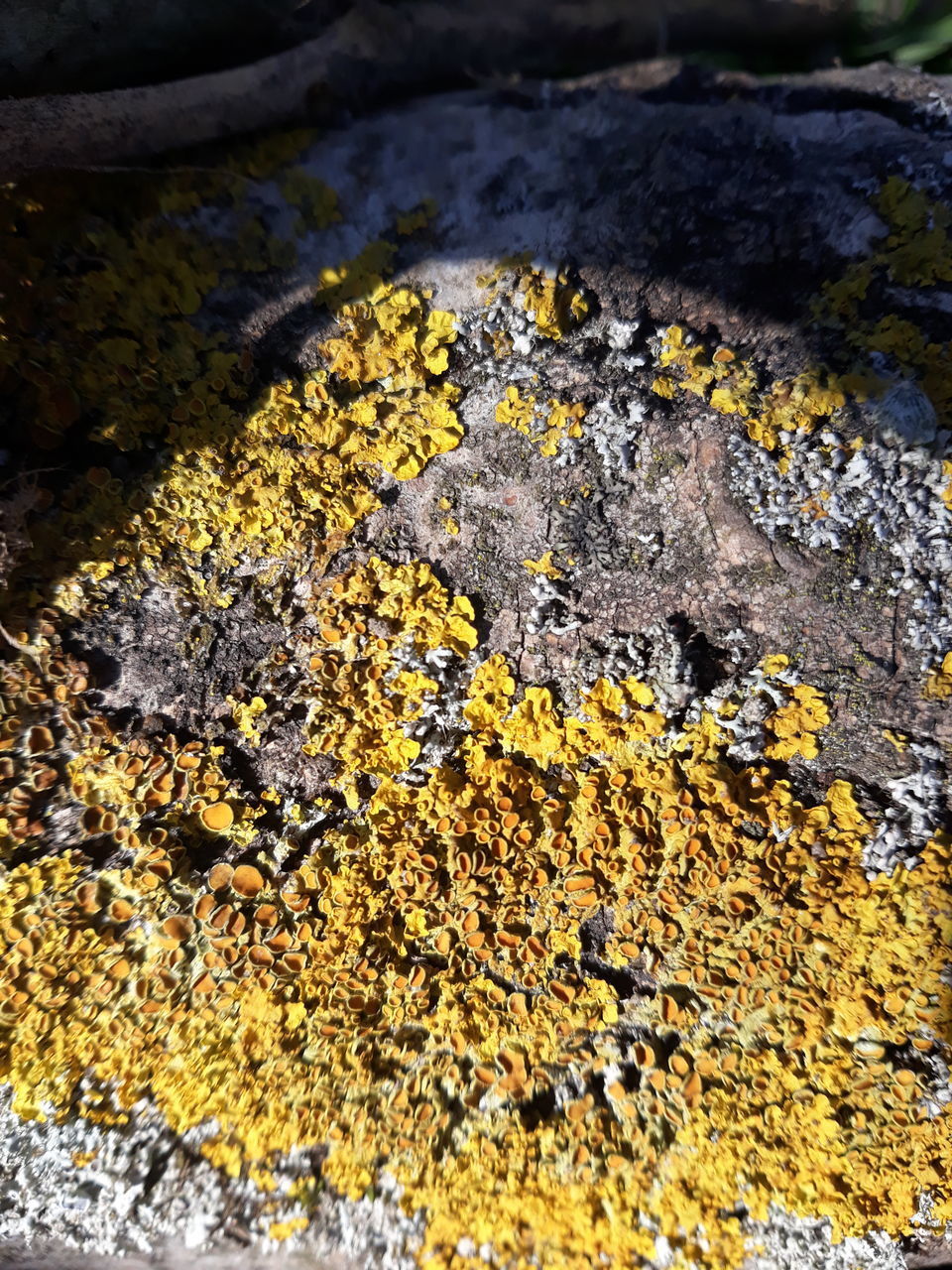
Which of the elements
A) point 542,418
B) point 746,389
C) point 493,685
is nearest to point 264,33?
point 542,418

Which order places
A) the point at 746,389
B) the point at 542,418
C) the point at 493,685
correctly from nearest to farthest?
the point at 746,389
the point at 542,418
the point at 493,685

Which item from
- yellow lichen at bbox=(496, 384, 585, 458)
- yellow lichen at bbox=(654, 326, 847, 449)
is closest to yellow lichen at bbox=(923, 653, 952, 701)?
yellow lichen at bbox=(654, 326, 847, 449)

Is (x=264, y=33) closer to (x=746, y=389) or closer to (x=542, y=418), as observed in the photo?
(x=542, y=418)

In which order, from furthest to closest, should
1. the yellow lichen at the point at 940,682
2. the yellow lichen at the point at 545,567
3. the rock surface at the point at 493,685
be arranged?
the yellow lichen at the point at 545,567 < the yellow lichen at the point at 940,682 < the rock surface at the point at 493,685

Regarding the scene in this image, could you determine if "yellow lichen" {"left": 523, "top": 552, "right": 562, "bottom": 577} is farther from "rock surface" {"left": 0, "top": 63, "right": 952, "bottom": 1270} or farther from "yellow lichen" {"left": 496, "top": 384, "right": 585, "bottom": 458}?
"yellow lichen" {"left": 496, "top": 384, "right": 585, "bottom": 458}

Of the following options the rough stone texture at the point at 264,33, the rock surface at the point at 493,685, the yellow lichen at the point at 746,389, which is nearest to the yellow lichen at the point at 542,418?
the rock surface at the point at 493,685

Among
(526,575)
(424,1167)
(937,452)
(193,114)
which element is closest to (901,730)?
(937,452)

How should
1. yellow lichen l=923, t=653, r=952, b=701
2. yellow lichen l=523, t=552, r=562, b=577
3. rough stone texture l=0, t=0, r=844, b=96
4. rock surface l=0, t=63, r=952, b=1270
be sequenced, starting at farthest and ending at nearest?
yellow lichen l=523, t=552, r=562, b=577 < yellow lichen l=923, t=653, r=952, b=701 < rock surface l=0, t=63, r=952, b=1270 < rough stone texture l=0, t=0, r=844, b=96

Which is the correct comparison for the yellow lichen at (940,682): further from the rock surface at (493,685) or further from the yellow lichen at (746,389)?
the yellow lichen at (746,389)

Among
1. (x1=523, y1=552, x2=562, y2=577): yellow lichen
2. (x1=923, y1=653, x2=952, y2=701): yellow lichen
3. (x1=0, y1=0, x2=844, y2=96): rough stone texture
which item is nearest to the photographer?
(x1=0, y1=0, x2=844, y2=96): rough stone texture
